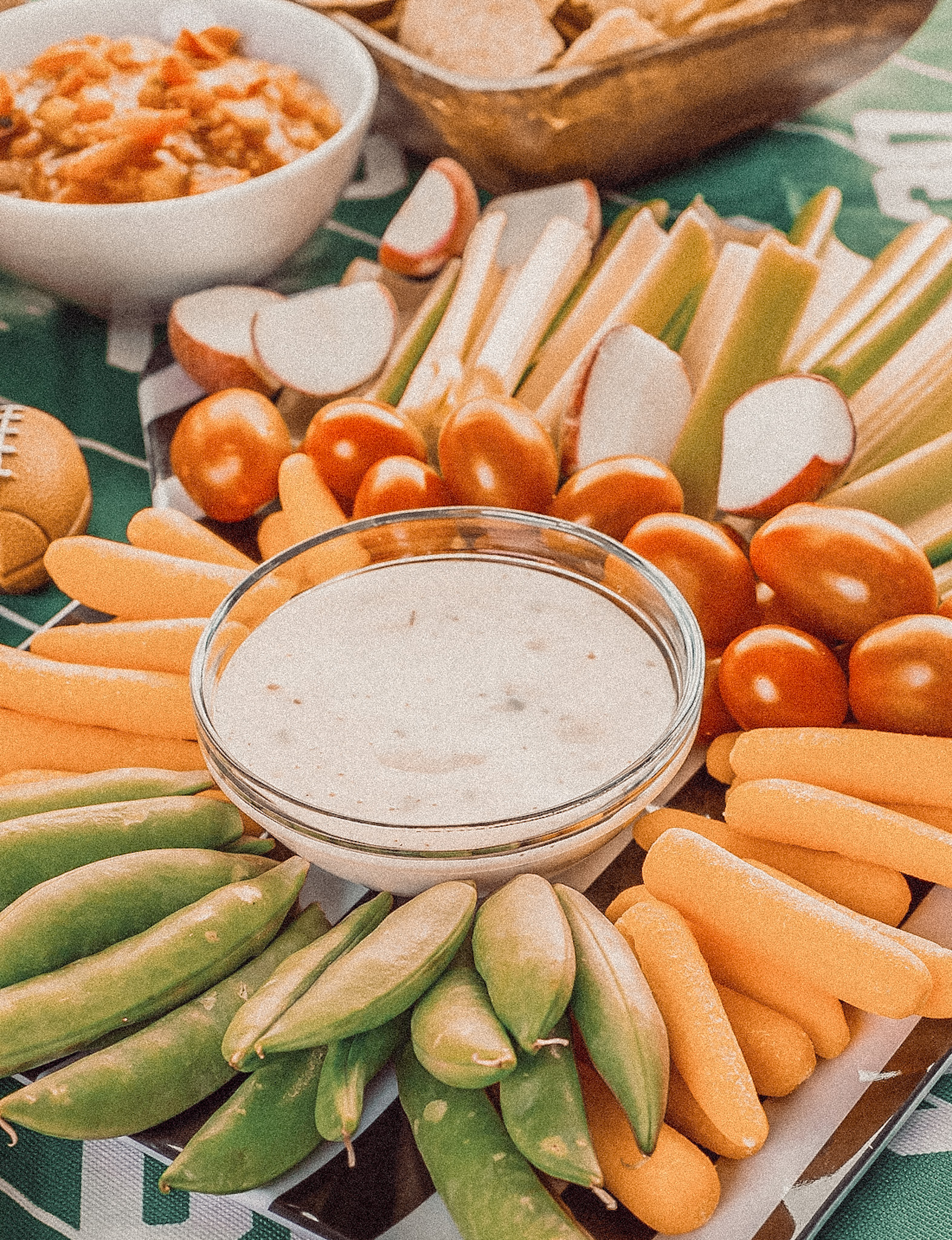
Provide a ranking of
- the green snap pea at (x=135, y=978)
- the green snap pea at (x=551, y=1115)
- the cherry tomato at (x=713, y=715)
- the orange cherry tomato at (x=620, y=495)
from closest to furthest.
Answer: the green snap pea at (x=551, y=1115) → the green snap pea at (x=135, y=978) → the cherry tomato at (x=713, y=715) → the orange cherry tomato at (x=620, y=495)

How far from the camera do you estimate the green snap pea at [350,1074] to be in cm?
88

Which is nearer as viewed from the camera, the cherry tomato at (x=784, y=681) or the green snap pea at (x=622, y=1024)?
the green snap pea at (x=622, y=1024)

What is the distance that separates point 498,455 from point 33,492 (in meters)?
0.60

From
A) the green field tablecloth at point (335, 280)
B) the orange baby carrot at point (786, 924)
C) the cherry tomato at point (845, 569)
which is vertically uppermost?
the cherry tomato at point (845, 569)

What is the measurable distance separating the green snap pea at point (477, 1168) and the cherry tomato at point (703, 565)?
0.63 m

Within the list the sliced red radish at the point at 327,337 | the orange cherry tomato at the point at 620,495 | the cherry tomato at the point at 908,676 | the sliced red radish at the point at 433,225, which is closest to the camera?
the cherry tomato at the point at 908,676

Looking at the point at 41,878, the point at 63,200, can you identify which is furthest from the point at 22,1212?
the point at 63,200

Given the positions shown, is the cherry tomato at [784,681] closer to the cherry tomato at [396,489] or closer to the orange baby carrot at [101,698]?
the cherry tomato at [396,489]

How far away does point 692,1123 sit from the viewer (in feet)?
3.04

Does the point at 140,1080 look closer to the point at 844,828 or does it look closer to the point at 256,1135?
the point at 256,1135

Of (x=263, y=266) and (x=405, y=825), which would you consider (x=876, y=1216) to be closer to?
(x=405, y=825)

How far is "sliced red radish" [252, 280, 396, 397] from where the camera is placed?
1828mm

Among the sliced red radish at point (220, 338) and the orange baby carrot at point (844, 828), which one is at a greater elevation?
the orange baby carrot at point (844, 828)

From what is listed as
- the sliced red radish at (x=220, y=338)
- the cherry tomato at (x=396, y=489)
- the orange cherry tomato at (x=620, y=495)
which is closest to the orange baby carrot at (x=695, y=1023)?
the orange cherry tomato at (x=620, y=495)
